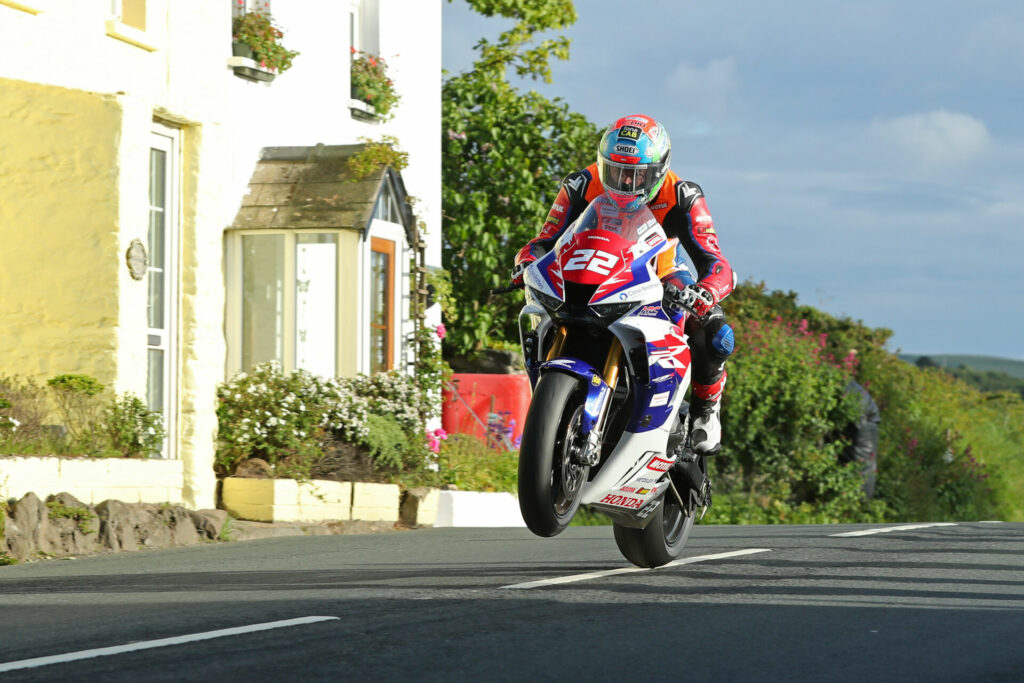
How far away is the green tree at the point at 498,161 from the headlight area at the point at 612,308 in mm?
17616

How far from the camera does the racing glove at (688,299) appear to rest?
702 cm

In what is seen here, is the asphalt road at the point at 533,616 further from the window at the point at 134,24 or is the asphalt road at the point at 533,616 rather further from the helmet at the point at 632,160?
the window at the point at 134,24

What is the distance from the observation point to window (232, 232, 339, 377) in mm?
16281

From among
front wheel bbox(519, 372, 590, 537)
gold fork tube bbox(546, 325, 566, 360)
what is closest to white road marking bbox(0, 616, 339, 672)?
front wheel bbox(519, 372, 590, 537)

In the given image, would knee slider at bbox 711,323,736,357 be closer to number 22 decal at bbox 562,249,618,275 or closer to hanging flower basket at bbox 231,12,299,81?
number 22 decal at bbox 562,249,618,275

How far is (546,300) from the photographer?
685 centimetres

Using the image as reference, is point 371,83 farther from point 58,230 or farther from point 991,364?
point 991,364

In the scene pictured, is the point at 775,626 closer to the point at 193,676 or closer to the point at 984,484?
the point at 193,676

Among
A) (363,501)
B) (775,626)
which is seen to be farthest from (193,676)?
(363,501)

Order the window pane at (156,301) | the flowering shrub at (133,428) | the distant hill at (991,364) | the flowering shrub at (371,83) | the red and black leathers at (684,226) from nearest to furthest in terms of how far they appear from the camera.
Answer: the red and black leathers at (684,226) < the flowering shrub at (133,428) < the window pane at (156,301) < the flowering shrub at (371,83) < the distant hill at (991,364)

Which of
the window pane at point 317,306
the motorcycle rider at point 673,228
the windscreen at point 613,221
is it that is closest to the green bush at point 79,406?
the window pane at point 317,306

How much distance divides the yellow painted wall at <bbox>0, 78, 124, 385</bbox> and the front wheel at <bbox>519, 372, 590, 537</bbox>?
6.56 metres

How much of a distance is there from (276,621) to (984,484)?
91.5 feet

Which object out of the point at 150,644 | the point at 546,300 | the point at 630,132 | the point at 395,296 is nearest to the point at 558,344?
the point at 546,300
